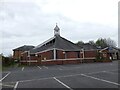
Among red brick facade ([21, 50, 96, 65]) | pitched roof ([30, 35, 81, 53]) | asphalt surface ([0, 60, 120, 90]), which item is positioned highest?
pitched roof ([30, 35, 81, 53])

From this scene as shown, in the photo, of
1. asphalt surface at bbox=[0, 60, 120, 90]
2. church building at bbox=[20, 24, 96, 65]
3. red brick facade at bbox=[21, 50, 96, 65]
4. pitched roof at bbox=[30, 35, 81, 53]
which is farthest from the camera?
pitched roof at bbox=[30, 35, 81, 53]

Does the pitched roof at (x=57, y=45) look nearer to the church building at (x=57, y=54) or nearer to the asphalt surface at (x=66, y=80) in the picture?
the church building at (x=57, y=54)

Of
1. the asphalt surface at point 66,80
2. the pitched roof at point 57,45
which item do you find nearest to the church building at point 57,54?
the pitched roof at point 57,45

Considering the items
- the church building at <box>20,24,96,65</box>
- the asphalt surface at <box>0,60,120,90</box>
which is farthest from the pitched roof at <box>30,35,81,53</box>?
the asphalt surface at <box>0,60,120,90</box>

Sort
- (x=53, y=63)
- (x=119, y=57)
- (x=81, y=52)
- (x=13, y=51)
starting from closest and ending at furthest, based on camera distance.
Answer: (x=53, y=63) < (x=81, y=52) < (x=119, y=57) < (x=13, y=51)

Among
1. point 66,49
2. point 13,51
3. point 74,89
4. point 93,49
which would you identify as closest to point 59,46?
point 66,49

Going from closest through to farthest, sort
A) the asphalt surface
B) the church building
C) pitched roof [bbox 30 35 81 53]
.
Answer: the asphalt surface → the church building → pitched roof [bbox 30 35 81 53]

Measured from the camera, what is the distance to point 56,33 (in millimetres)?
58781

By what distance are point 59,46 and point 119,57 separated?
29.7 meters

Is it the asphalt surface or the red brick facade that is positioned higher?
the red brick facade

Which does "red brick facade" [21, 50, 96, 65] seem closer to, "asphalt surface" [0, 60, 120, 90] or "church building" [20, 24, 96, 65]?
"church building" [20, 24, 96, 65]

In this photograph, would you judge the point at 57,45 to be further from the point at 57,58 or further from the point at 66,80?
the point at 66,80

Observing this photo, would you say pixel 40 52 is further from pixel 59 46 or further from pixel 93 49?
pixel 93 49

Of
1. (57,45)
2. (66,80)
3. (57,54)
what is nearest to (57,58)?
(57,54)
